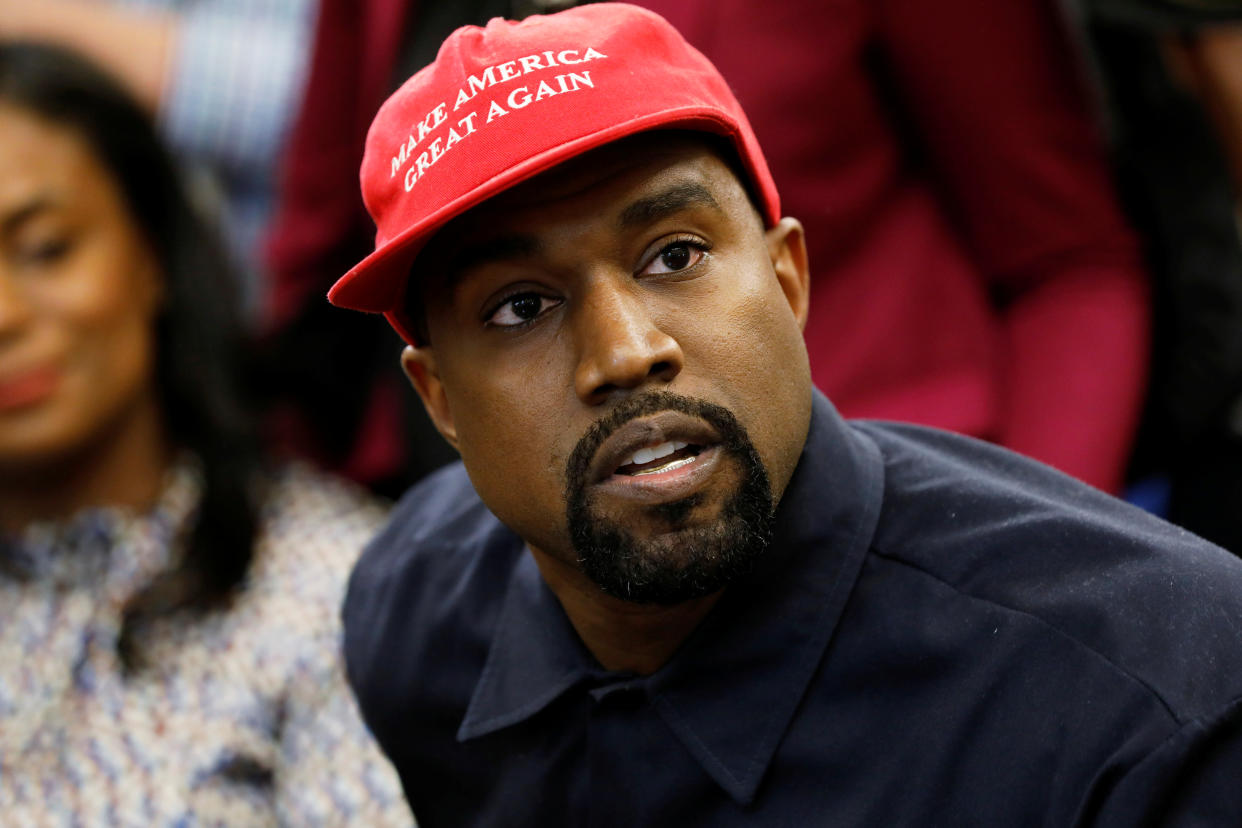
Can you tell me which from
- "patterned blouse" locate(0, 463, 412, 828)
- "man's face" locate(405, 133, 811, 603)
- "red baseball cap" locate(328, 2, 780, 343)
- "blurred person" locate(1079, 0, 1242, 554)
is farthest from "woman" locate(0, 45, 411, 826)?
"blurred person" locate(1079, 0, 1242, 554)

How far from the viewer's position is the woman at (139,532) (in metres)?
1.95

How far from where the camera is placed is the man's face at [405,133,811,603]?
1.10m

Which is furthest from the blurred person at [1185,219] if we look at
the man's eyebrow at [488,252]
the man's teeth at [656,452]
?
the man's eyebrow at [488,252]

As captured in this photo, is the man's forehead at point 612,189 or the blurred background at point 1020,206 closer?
the man's forehead at point 612,189

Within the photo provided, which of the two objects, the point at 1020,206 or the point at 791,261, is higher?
the point at 791,261

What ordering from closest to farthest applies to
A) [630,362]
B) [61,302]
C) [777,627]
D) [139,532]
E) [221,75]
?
1. [630,362]
2. [777,627]
3. [61,302]
4. [139,532]
5. [221,75]

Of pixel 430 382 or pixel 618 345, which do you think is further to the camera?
pixel 430 382

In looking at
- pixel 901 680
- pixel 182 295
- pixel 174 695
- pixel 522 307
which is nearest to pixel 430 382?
pixel 522 307

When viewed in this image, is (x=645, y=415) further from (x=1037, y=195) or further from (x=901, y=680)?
(x=1037, y=195)

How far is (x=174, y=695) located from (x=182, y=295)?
743 mm

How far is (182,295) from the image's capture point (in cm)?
239

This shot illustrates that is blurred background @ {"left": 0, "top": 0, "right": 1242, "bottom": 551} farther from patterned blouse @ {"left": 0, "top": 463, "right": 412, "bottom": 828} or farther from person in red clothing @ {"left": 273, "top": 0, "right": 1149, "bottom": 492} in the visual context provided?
patterned blouse @ {"left": 0, "top": 463, "right": 412, "bottom": 828}

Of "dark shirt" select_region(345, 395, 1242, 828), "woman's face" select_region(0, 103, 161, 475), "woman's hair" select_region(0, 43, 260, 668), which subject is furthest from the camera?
"woman's hair" select_region(0, 43, 260, 668)

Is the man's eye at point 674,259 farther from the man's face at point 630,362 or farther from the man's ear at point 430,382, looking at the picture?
the man's ear at point 430,382
